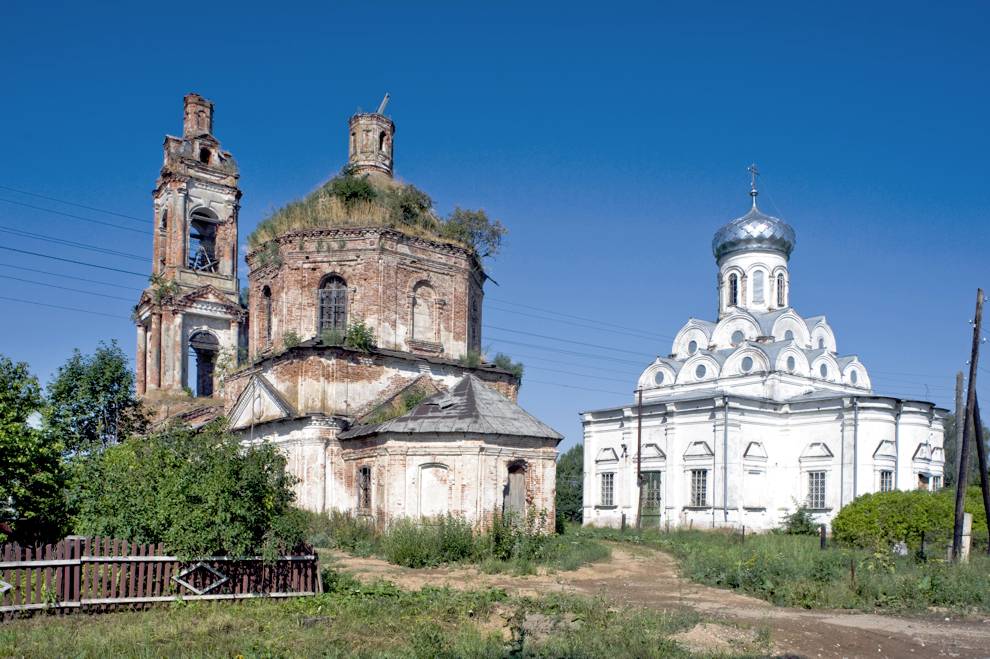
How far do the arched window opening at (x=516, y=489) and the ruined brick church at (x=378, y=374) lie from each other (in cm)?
4

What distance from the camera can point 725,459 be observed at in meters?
33.8

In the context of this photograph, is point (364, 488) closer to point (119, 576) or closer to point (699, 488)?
point (119, 576)

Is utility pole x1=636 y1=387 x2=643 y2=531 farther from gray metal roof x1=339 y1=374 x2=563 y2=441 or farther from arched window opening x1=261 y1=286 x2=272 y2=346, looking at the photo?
arched window opening x1=261 y1=286 x2=272 y2=346

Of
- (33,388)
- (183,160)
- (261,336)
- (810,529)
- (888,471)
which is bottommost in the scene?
(810,529)

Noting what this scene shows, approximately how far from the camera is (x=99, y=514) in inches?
534

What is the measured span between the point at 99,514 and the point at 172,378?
2193cm

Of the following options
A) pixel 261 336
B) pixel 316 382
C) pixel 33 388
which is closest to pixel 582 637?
pixel 33 388

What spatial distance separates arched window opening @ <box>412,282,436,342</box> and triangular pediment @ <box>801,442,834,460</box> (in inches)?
665

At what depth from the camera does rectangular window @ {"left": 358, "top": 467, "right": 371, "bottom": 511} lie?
22.9 metres

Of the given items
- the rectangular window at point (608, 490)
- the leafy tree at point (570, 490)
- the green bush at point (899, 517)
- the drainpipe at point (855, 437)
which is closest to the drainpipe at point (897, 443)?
the drainpipe at point (855, 437)

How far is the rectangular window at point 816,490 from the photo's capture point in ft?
112

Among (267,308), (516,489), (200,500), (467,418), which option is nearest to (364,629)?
(200,500)

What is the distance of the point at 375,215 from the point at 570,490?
2702cm

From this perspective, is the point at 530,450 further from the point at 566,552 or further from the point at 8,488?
the point at 8,488
